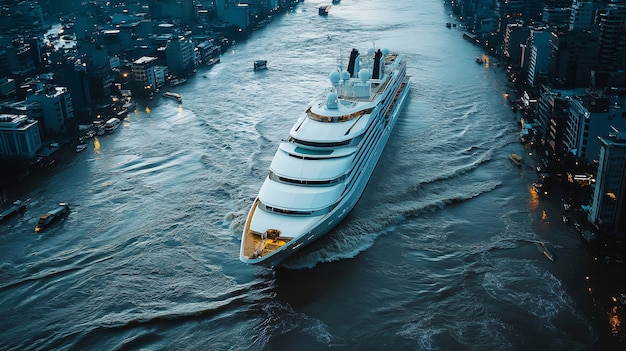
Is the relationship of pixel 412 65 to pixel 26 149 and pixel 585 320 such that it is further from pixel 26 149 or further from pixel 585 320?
pixel 585 320

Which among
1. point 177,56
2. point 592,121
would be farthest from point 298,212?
point 177,56

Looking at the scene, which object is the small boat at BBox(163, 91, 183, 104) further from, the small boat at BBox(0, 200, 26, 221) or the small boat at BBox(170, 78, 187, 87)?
the small boat at BBox(0, 200, 26, 221)

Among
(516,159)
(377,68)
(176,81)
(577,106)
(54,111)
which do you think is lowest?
(516,159)

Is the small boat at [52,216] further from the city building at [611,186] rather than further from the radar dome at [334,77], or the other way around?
the city building at [611,186]

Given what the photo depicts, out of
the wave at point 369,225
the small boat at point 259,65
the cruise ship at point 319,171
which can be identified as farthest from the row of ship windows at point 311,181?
the small boat at point 259,65

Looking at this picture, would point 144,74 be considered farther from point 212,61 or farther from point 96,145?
point 96,145

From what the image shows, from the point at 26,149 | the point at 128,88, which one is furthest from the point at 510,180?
the point at 128,88

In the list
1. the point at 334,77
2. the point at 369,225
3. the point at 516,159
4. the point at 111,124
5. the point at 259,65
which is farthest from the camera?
the point at 259,65
